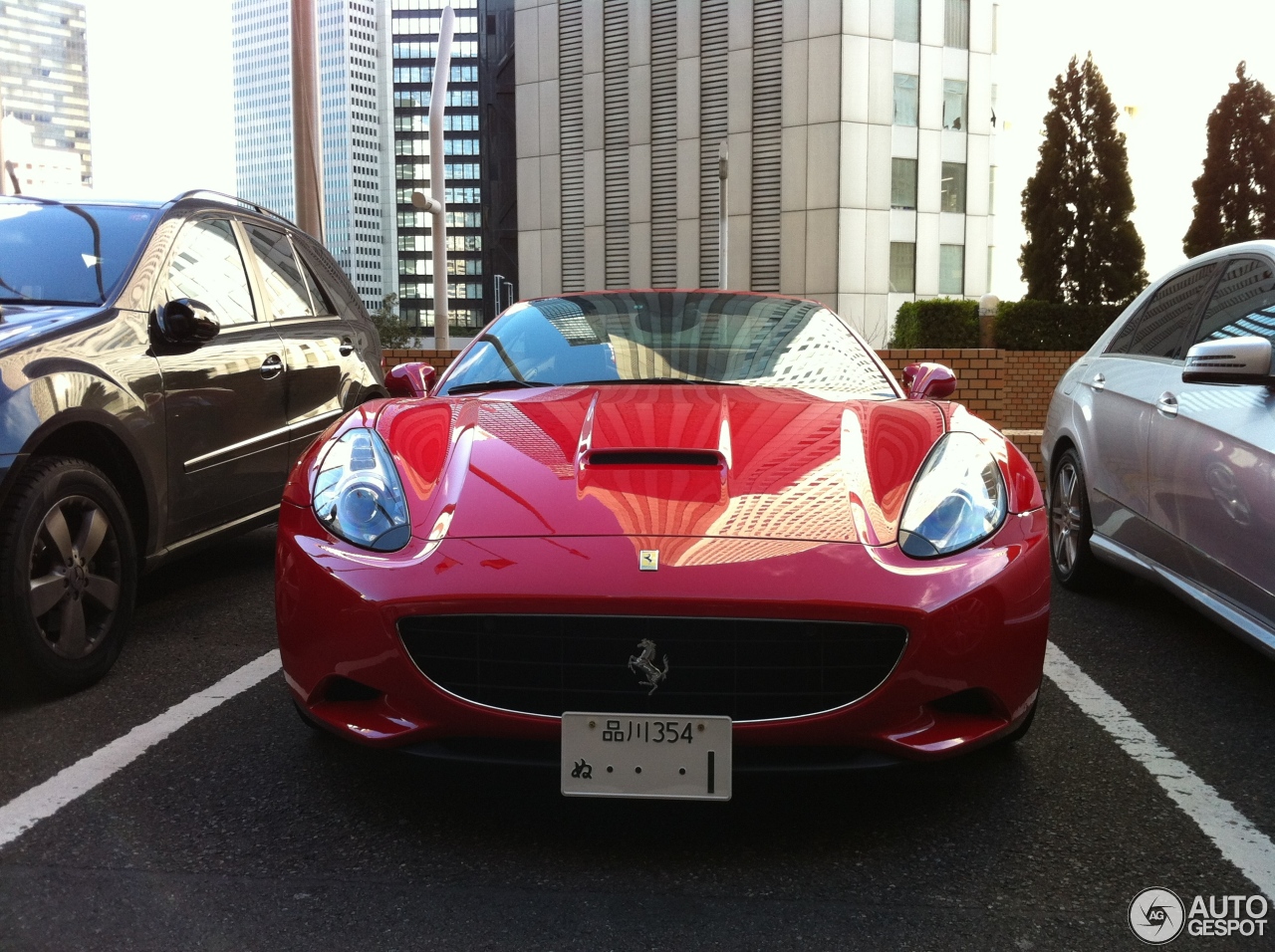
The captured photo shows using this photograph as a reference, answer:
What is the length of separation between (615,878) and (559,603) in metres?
0.55

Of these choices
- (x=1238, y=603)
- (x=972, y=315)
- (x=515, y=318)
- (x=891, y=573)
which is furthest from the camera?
(x=972, y=315)

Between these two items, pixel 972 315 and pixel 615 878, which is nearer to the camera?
pixel 615 878

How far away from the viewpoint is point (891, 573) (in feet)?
7.52

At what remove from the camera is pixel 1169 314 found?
14.4 feet

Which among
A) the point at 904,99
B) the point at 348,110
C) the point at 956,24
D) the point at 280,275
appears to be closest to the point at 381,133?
the point at 348,110

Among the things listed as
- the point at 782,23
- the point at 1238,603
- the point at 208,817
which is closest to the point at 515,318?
the point at 208,817

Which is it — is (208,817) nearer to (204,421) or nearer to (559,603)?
(559,603)

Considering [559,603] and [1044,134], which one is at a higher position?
[1044,134]

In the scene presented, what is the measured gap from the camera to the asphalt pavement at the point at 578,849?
201 cm

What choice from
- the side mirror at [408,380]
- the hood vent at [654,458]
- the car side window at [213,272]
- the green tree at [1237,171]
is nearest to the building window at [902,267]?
the green tree at [1237,171]

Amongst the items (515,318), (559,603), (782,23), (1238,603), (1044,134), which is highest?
(782,23)

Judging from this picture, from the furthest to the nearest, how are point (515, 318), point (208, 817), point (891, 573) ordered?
point (515, 318)
point (208, 817)
point (891, 573)

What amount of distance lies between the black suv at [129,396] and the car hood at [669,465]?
3.39ft

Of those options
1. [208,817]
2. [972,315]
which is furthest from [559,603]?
[972,315]
